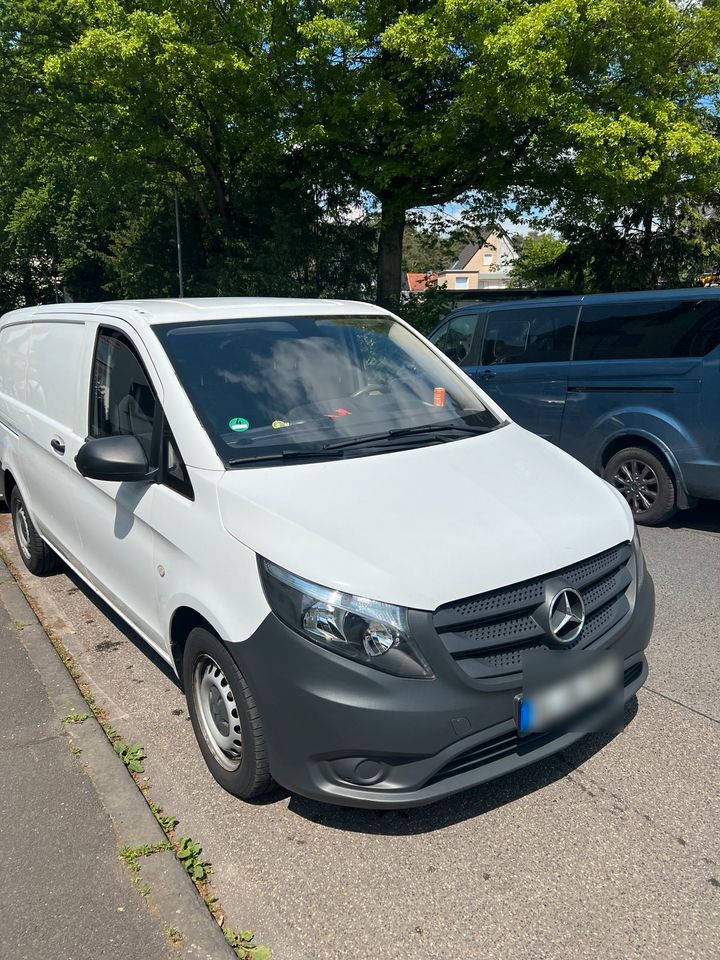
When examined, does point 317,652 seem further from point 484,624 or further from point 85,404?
point 85,404

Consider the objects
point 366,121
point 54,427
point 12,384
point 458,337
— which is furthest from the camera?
point 366,121

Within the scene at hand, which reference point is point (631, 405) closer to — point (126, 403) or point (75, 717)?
point (126, 403)

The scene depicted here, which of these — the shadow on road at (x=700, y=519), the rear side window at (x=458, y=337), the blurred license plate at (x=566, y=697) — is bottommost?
the shadow on road at (x=700, y=519)

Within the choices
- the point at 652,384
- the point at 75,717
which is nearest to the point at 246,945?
the point at 75,717

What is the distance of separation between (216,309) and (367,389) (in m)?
0.83

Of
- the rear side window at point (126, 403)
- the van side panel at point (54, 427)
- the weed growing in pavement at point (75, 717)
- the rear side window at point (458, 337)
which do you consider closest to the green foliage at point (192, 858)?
the weed growing in pavement at point (75, 717)

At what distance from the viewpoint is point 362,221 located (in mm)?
19234

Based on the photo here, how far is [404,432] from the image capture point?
336 cm

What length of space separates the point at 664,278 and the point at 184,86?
13.4 meters

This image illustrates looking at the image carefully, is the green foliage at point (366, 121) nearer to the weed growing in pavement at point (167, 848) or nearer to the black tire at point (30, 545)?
the black tire at point (30, 545)

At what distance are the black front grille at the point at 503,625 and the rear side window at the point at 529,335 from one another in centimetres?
480

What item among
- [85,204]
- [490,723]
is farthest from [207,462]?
[85,204]

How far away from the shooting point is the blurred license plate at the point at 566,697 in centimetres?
245

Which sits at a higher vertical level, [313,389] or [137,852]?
[313,389]
